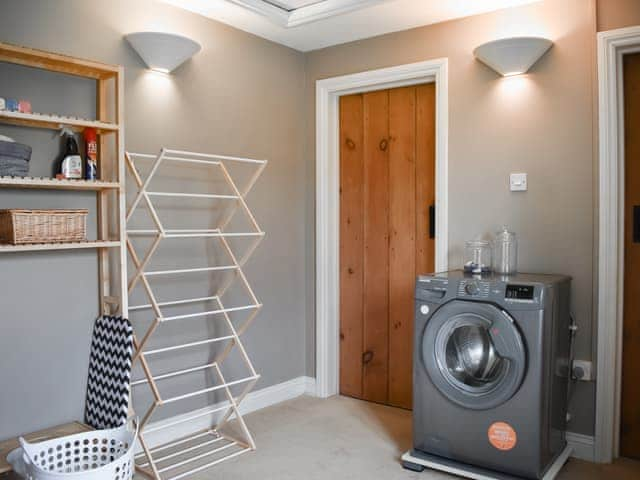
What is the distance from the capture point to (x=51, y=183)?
231cm

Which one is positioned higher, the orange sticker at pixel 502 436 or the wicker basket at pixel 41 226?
the wicker basket at pixel 41 226

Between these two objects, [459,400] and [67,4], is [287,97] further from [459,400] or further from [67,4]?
[459,400]

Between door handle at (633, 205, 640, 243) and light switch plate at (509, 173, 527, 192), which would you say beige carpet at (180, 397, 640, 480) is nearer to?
door handle at (633, 205, 640, 243)

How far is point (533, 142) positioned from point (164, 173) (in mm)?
1910

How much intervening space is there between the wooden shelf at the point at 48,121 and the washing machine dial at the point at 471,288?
1695 millimetres

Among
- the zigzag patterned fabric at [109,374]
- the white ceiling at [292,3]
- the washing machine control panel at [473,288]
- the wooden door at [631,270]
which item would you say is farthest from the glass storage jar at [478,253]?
the zigzag patterned fabric at [109,374]

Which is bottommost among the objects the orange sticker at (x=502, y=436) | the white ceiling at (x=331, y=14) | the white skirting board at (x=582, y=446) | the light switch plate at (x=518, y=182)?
the white skirting board at (x=582, y=446)

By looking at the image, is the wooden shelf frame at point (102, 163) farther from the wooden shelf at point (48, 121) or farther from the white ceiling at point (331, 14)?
the white ceiling at point (331, 14)

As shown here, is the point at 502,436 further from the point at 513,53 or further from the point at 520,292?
the point at 513,53

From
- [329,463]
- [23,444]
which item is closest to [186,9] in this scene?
[23,444]

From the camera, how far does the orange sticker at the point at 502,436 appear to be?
102 inches

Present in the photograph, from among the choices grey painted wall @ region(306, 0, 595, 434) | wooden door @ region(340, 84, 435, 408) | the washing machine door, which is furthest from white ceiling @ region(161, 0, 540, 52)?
the washing machine door

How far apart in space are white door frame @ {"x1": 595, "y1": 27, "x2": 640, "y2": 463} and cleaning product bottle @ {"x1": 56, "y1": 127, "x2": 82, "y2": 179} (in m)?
2.38

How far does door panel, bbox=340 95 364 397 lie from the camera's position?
3846mm
